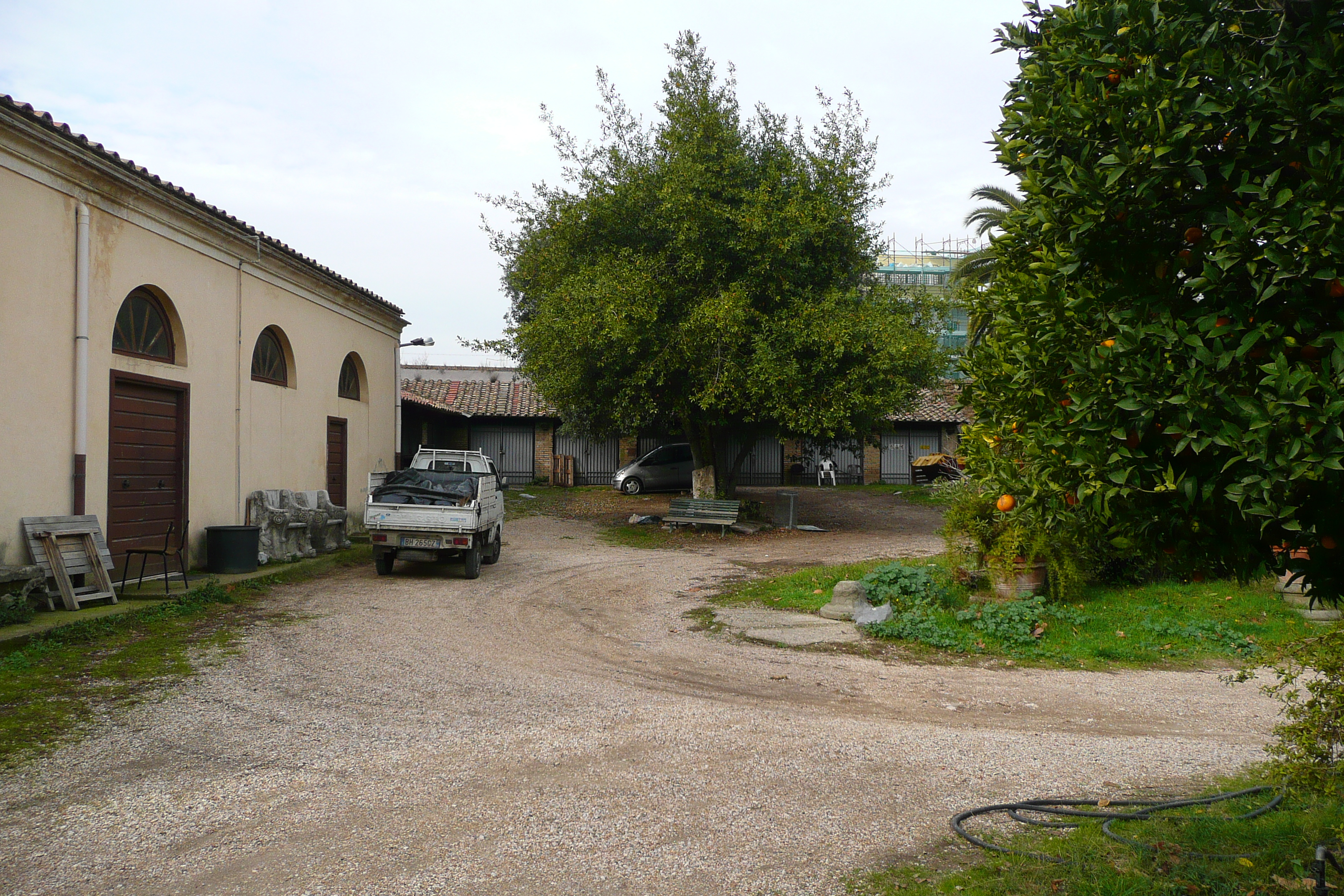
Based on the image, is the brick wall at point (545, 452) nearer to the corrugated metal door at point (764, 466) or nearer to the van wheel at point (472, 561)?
the corrugated metal door at point (764, 466)

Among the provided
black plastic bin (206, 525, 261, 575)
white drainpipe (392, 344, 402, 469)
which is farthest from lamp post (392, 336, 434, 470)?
black plastic bin (206, 525, 261, 575)

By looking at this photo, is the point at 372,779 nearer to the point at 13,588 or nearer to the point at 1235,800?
the point at 1235,800

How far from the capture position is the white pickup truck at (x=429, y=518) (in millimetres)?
12477

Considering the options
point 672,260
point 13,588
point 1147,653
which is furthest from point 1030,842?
point 672,260

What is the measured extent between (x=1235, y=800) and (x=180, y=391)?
501 inches

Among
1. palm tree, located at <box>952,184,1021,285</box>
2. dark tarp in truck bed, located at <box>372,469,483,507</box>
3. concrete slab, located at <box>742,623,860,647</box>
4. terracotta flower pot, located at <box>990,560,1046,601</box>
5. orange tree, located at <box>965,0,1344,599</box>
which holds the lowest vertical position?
concrete slab, located at <box>742,623,860,647</box>

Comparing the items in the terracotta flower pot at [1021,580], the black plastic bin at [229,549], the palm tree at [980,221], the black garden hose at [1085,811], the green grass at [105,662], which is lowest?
the black garden hose at [1085,811]

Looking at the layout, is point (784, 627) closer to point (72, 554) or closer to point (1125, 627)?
point (1125, 627)

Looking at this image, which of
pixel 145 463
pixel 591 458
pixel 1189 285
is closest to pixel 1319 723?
pixel 1189 285

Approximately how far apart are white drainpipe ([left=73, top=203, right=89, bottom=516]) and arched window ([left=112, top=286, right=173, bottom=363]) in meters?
0.71

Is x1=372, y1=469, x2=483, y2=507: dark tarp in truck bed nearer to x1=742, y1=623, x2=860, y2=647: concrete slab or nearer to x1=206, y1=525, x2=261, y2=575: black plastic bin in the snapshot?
x1=206, y1=525, x2=261, y2=575: black plastic bin

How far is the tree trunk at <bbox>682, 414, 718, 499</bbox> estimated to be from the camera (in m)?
21.3

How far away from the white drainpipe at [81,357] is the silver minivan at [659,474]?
1954 cm

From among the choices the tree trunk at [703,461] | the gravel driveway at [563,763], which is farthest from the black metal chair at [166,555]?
the tree trunk at [703,461]
